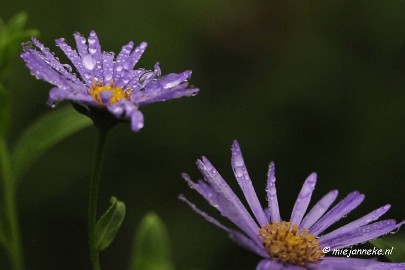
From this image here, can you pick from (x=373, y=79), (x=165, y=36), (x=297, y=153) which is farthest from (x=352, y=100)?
(x=165, y=36)

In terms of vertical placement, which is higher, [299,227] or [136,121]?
[136,121]

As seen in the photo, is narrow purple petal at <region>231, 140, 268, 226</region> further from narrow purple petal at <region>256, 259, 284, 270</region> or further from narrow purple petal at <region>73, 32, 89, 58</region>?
narrow purple petal at <region>73, 32, 89, 58</region>

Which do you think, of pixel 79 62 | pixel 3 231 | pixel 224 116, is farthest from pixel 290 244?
pixel 224 116

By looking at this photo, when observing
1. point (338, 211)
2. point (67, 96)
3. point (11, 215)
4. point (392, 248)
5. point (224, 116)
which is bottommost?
point (392, 248)

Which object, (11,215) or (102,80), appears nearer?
(102,80)

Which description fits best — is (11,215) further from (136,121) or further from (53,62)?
(136,121)

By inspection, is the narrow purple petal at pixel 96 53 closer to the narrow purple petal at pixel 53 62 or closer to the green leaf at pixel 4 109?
the narrow purple petal at pixel 53 62

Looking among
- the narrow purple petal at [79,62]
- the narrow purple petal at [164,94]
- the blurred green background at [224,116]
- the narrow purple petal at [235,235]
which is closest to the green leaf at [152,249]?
the narrow purple petal at [235,235]
